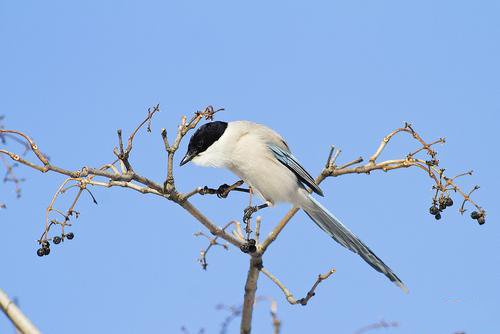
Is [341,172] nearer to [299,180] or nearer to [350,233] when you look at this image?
[350,233]

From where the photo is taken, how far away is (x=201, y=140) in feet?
14.2

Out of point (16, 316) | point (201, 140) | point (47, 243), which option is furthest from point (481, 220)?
point (16, 316)

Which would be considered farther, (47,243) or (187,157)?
(187,157)

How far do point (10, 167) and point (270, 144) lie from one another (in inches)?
74.5

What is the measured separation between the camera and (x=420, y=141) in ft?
10.8

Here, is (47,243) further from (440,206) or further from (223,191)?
(440,206)

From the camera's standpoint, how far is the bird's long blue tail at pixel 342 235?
12.9 feet

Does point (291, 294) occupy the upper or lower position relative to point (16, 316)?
upper

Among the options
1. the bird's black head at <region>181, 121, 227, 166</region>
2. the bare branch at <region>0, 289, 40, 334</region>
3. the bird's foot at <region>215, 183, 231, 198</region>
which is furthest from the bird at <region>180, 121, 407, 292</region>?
the bare branch at <region>0, 289, 40, 334</region>

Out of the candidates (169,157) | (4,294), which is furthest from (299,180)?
(4,294)

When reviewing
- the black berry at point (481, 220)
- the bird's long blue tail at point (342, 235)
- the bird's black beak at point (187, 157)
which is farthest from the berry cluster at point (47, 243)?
the black berry at point (481, 220)

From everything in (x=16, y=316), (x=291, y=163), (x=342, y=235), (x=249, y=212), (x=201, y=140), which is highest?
(x=291, y=163)

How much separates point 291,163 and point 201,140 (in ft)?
2.07

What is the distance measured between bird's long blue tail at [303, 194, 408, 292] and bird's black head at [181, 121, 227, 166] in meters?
0.74
